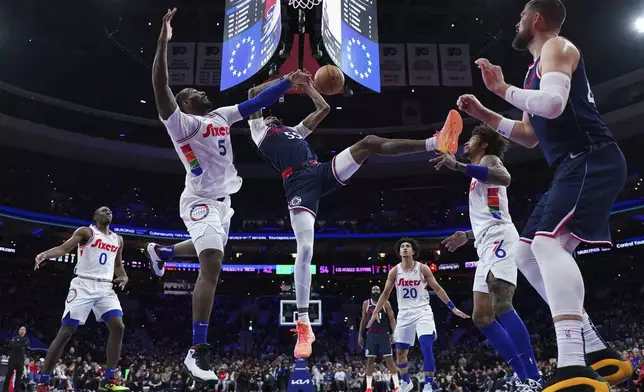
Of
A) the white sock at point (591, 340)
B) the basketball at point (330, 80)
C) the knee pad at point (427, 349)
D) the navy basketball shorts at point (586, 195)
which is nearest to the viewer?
the navy basketball shorts at point (586, 195)

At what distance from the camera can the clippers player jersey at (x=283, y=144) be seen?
20.6ft

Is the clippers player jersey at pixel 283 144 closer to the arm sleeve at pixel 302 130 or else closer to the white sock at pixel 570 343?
the arm sleeve at pixel 302 130

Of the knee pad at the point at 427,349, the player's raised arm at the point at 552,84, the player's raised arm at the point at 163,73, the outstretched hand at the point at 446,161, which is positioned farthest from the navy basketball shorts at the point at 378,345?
the player's raised arm at the point at 552,84

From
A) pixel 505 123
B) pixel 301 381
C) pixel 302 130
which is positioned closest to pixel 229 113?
pixel 302 130

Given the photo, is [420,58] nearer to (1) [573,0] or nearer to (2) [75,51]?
(1) [573,0]

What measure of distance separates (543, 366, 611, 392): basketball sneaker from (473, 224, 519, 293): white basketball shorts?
9.20 ft

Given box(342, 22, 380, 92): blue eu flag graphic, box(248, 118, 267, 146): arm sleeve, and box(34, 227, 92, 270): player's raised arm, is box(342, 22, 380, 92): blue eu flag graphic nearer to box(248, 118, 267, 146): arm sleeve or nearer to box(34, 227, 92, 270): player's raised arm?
box(248, 118, 267, 146): arm sleeve

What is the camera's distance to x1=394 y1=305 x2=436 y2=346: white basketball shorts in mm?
9109

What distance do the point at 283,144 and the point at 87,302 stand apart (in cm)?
371

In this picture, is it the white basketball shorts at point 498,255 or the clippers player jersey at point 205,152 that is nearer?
the clippers player jersey at point 205,152

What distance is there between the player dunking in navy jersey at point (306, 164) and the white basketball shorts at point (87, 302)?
3.16 m

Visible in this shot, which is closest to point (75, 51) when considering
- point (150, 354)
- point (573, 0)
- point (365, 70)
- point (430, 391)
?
point (150, 354)

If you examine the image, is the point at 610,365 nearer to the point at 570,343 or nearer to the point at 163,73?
the point at 570,343

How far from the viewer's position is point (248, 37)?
11203mm
